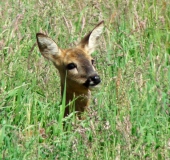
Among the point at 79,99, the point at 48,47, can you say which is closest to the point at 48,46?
the point at 48,47

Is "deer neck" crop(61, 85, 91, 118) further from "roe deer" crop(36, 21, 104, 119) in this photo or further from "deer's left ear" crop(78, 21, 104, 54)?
"deer's left ear" crop(78, 21, 104, 54)

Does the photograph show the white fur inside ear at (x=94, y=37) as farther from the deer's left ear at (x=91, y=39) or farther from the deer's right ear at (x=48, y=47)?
the deer's right ear at (x=48, y=47)

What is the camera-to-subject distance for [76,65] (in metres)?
7.32

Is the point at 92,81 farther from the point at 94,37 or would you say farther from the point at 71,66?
the point at 94,37

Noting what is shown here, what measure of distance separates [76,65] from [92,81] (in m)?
0.45

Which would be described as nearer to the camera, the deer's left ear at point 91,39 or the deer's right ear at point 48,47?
the deer's right ear at point 48,47

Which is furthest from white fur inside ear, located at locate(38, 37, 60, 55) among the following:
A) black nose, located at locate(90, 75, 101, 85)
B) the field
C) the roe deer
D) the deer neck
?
black nose, located at locate(90, 75, 101, 85)

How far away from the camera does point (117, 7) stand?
30.3 feet

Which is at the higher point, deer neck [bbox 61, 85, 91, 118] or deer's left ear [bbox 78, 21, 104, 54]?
deer's left ear [bbox 78, 21, 104, 54]

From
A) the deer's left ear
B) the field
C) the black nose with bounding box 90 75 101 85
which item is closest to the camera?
the field

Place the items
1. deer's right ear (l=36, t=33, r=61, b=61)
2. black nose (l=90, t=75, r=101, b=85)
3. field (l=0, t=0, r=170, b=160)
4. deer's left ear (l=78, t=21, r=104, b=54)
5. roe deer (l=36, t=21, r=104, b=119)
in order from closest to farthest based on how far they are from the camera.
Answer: field (l=0, t=0, r=170, b=160) → black nose (l=90, t=75, r=101, b=85) → roe deer (l=36, t=21, r=104, b=119) → deer's right ear (l=36, t=33, r=61, b=61) → deer's left ear (l=78, t=21, r=104, b=54)

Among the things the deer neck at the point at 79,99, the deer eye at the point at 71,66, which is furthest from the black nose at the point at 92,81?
the deer eye at the point at 71,66

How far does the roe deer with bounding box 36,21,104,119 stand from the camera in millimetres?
7051

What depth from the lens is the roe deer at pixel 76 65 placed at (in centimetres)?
705
